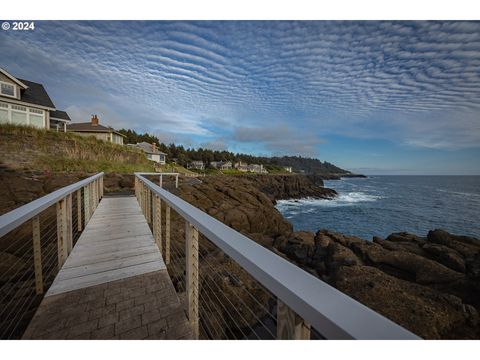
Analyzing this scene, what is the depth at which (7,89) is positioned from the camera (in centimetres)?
1363

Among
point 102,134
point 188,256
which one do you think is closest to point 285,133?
point 102,134

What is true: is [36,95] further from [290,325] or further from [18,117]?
[290,325]

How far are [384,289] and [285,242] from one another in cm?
499

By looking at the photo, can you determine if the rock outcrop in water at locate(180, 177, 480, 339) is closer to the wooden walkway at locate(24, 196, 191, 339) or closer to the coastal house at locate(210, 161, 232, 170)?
the wooden walkway at locate(24, 196, 191, 339)

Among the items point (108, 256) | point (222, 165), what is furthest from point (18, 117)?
point (222, 165)

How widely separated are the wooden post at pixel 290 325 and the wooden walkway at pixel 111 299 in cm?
114

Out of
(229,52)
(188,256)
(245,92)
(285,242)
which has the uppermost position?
(229,52)

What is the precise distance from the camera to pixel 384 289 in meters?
3.78

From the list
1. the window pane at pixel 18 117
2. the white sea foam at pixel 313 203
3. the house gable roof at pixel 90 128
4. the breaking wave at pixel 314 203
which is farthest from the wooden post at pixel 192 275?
the house gable roof at pixel 90 128

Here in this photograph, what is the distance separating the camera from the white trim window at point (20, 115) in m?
13.4

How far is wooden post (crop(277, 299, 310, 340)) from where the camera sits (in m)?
0.59
